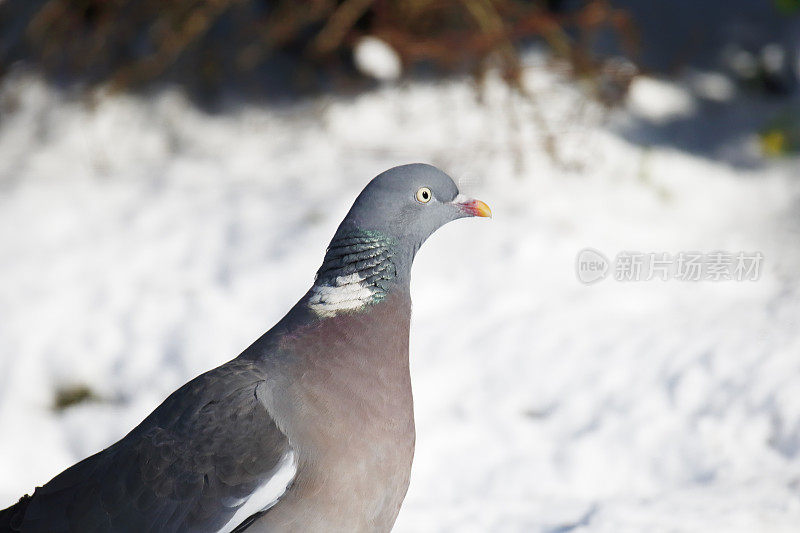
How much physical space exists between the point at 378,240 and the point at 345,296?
17 centimetres

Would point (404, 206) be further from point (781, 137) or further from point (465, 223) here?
point (781, 137)

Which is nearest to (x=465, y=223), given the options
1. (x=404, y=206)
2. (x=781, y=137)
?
(x=781, y=137)

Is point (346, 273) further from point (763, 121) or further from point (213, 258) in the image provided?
point (763, 121)

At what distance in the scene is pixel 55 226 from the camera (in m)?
4.88

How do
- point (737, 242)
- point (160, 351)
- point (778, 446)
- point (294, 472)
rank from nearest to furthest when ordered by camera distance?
point (294, 472) → point (778, 446) → point (160, 351) → point (737, 242)

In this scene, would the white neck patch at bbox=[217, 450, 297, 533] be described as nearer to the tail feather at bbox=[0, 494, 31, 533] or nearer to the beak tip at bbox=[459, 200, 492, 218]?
the tail feather at bbox=[0, 494, 31, 533]

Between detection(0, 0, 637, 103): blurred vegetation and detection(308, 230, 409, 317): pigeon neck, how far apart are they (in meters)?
2.68

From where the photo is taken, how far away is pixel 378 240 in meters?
2.39

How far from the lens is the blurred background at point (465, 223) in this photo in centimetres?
345

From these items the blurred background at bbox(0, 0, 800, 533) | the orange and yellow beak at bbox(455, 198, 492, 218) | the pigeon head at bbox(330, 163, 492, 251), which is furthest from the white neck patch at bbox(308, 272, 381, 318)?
the blurred background at bbox(0, 0, 800, 533)

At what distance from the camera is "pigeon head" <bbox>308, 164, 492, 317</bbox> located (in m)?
2.37

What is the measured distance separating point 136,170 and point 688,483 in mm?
3597

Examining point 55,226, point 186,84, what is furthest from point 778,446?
point 186,84

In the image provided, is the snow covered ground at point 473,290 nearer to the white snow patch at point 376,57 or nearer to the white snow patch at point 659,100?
the white snow patch at point 659,100
